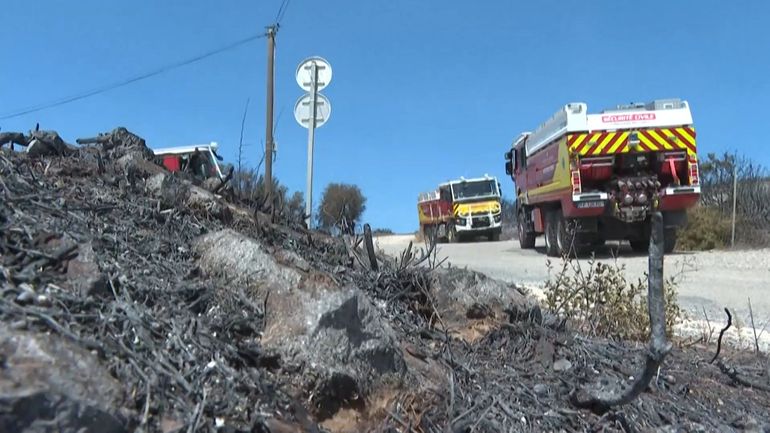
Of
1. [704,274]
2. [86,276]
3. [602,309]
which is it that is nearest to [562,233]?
[704,274]

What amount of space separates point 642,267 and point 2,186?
38.8 ft

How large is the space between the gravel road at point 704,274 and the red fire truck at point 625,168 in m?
0.93

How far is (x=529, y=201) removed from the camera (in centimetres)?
1945

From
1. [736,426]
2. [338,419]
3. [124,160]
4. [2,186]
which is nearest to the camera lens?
[338,419]

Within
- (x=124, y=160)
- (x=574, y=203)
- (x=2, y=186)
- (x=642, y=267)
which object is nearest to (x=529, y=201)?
(x=574, y=203)

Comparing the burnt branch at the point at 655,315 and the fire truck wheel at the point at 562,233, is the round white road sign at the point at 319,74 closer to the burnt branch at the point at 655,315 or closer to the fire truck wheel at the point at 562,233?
the burnt branch at the point at 655,315

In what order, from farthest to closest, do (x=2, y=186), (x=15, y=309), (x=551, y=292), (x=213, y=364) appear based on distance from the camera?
(x=551, y=292) < (x=2, y=186) < (x=213, y=364) < (x=15, y=309)

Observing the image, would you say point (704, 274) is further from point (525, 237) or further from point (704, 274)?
point (525, 237)

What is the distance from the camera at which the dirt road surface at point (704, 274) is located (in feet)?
27.6

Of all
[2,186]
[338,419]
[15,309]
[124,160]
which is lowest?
[338,419]

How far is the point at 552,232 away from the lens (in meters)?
17.2

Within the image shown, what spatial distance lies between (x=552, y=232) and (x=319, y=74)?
1007 centimetres

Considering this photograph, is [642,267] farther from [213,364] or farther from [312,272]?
[213,364]

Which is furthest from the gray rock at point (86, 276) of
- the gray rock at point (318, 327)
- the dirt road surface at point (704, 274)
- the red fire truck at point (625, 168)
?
the red fire truck at point (625, 168)
